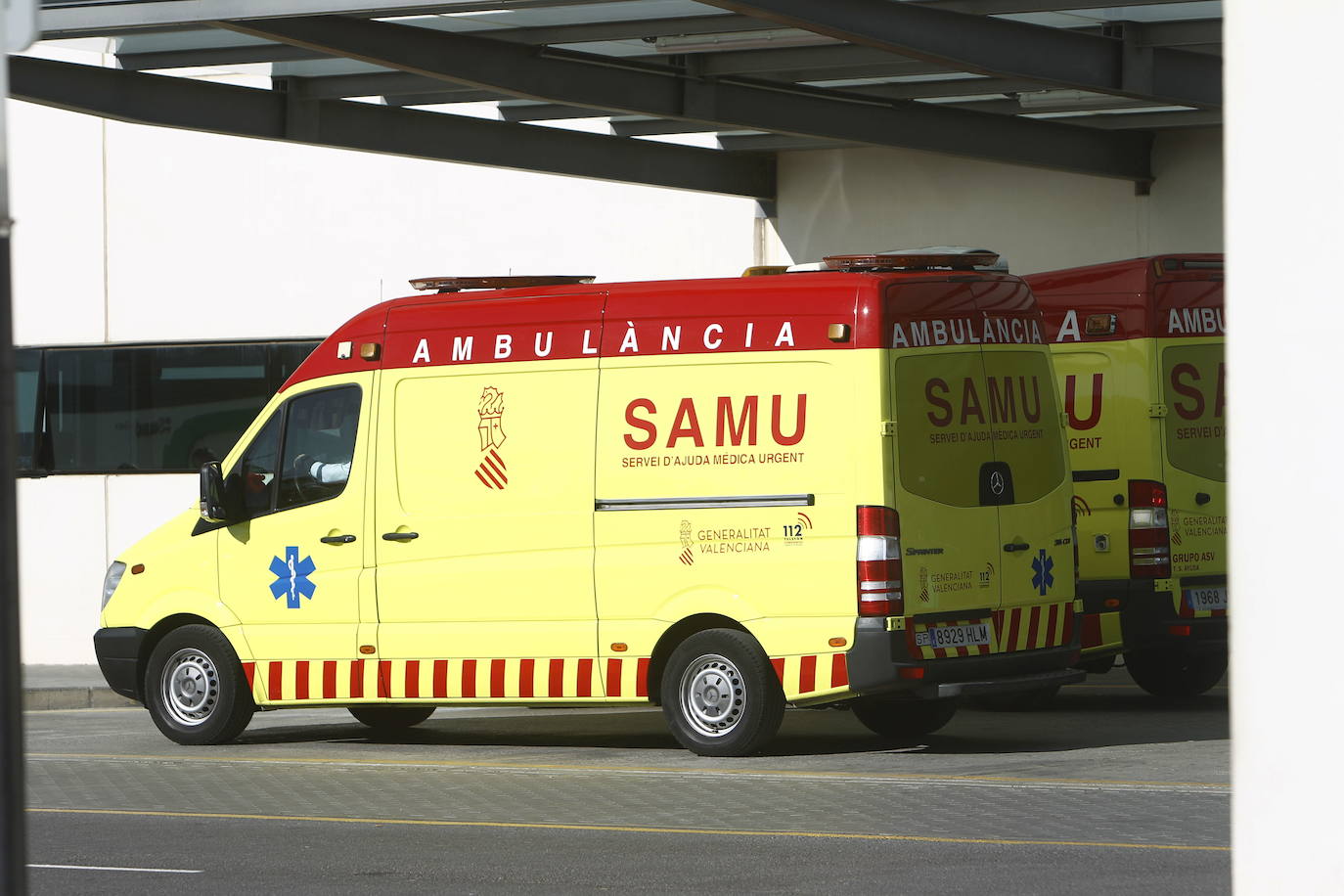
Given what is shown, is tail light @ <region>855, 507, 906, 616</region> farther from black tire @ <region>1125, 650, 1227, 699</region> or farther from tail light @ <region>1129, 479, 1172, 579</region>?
black tire @ <region>1125, 650, 1227, 699</region>

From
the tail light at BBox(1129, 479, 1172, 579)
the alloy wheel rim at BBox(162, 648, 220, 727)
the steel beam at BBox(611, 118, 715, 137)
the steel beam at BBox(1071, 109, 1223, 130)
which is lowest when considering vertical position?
the alloy wheel rim at BBox(162, 648, 220, 727)

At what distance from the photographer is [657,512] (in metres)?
11.6

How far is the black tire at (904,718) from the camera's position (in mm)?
12484

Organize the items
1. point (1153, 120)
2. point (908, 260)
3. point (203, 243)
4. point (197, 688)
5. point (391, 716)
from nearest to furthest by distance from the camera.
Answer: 1. point (908, 260)
2. point (197, 688)
3. point (391, 716)
4. point (1153, 120)
5. point (203, 243)

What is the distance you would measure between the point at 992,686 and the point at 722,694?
1.40 m

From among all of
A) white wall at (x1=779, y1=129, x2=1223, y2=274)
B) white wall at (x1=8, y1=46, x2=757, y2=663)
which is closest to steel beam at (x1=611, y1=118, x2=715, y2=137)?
white wall at (x1=8, y1=46, x2=757, y2=663)

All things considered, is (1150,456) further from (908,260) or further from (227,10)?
(227,10)

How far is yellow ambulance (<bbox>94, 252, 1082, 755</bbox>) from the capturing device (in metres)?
11.2

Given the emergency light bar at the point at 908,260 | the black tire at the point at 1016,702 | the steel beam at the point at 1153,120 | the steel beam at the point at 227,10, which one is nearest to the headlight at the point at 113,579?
the steel beam at the point at 227,10

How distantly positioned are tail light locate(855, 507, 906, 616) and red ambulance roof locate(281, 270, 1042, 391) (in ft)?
2.90

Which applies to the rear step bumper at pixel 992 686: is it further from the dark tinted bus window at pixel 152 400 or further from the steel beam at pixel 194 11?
the dark tinted bus window at pixel 152 400

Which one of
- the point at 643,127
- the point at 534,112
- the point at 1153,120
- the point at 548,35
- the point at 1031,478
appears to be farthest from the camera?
the point at 643,127

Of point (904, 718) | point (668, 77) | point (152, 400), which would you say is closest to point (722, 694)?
point (904, 718)

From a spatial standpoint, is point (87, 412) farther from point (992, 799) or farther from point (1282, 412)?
point (1282, 412)
